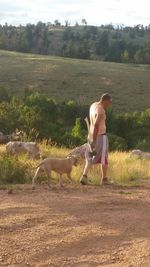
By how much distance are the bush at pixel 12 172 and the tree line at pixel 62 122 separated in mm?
20004

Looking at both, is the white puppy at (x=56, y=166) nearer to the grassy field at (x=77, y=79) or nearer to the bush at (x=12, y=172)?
the bush at (x=12, y=172)

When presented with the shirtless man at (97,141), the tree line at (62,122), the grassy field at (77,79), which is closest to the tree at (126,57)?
the grassy field at (77,79)

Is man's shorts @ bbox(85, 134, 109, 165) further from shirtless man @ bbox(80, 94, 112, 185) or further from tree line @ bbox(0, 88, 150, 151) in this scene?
tree line @ bbox(0, 88, 150, 151)

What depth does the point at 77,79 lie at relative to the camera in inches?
3108

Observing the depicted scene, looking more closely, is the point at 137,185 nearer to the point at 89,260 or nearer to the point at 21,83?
the point at 89,260

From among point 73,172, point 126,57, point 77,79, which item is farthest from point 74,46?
point 73,172

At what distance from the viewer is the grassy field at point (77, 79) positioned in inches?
2695

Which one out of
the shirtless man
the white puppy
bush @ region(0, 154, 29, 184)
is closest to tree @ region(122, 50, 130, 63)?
the shirtless man

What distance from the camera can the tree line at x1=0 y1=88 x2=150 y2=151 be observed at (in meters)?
32.5

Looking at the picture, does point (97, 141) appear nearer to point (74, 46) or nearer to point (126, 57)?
point (126, 57)

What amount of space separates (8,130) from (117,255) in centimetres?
2531

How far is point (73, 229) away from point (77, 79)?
239ft

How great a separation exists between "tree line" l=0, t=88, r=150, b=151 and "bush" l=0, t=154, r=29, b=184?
2000cm

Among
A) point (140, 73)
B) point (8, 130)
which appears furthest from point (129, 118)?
point (140, 73)
